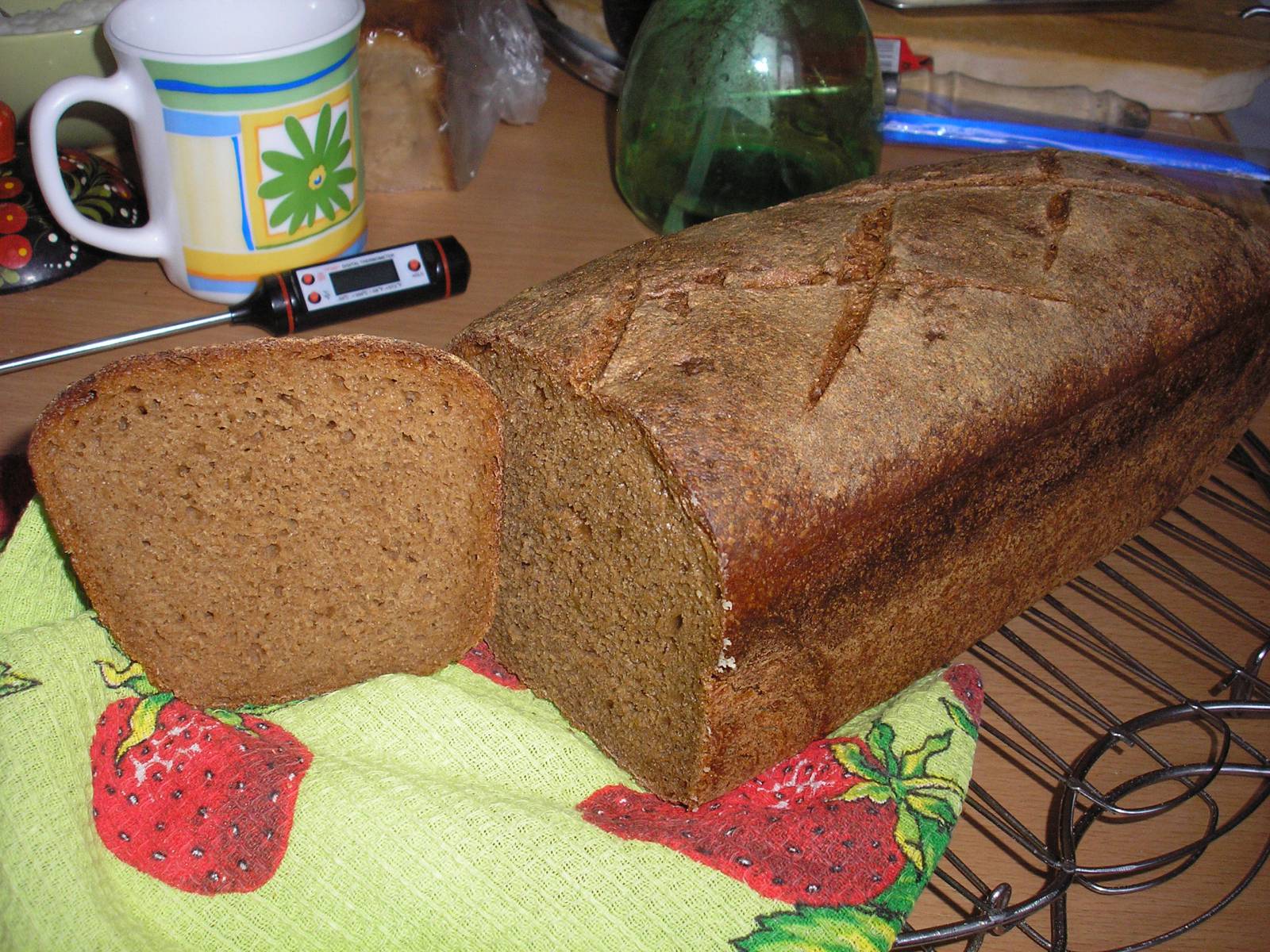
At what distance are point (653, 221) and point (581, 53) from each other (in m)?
0.59

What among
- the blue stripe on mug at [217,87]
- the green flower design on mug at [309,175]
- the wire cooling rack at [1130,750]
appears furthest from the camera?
the green flower design on mug at [309,175]

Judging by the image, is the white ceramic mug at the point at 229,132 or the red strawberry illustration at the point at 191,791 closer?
the red strawberry illustration at the point at 191,791

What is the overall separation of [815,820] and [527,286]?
96 cm

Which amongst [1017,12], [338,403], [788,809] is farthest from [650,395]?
[1017,12]

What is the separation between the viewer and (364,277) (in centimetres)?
153

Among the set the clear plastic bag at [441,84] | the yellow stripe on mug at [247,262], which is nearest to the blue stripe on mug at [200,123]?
the yellow stripe on mug at [247,262]

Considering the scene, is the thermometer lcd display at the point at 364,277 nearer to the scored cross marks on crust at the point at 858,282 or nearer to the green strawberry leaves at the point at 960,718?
the scored cross marks on crust at the point at 858,282

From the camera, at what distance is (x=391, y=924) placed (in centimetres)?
90

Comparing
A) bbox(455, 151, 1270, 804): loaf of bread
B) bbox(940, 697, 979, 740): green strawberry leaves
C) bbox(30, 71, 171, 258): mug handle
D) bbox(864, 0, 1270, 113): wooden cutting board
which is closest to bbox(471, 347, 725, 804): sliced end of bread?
bbox(455, 151, 1270, 804): loaf of bread

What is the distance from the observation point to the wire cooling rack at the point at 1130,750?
3.25 feet

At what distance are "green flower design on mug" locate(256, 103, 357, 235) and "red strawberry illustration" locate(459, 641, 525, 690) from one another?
675 mm

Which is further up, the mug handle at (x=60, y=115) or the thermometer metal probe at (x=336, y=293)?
the mug handle at (x=60, y=115)

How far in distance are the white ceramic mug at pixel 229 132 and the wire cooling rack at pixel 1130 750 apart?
1038 mm

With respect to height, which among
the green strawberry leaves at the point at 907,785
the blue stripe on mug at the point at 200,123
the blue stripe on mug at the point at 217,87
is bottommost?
the green strawberry leaves at the point at 907,785
